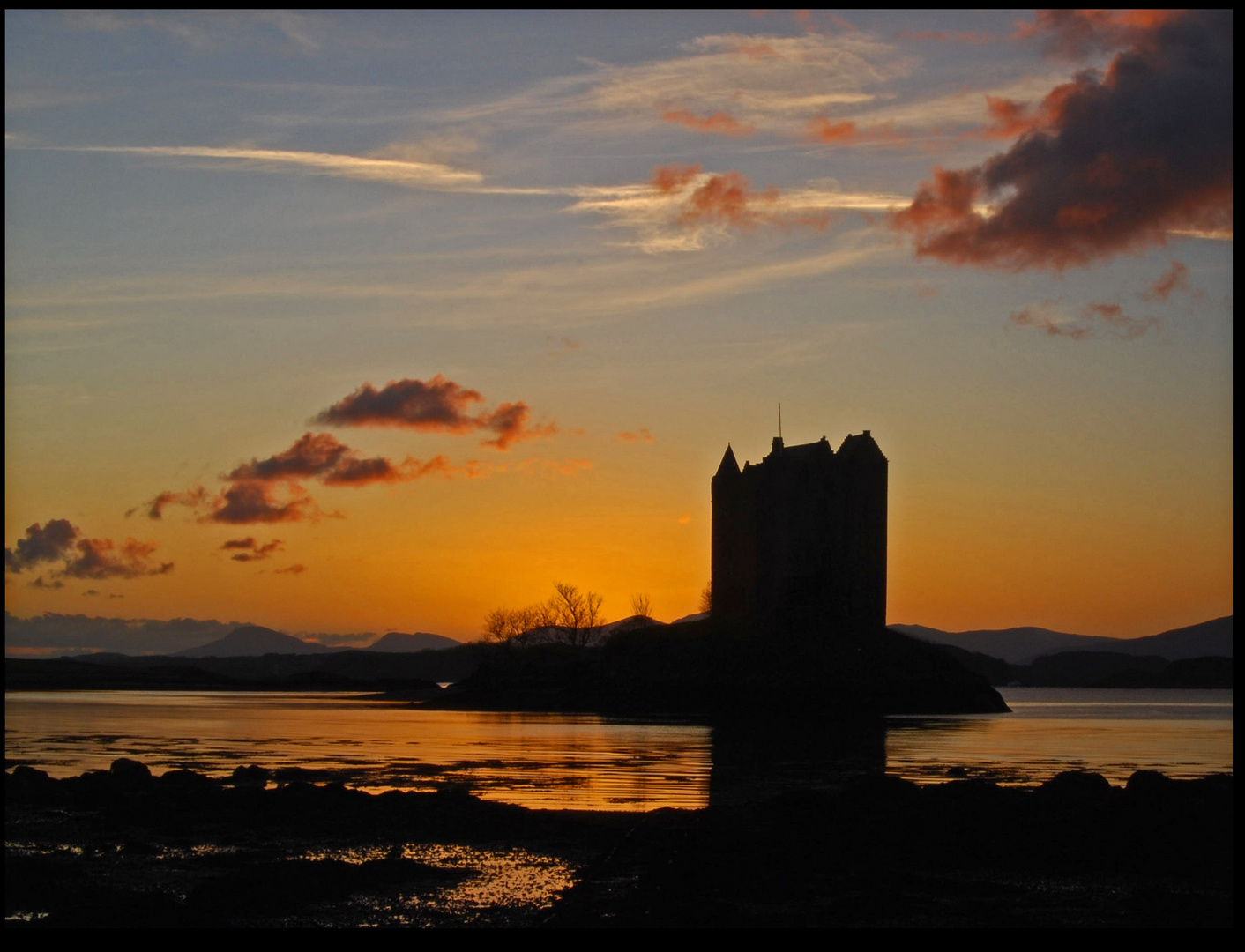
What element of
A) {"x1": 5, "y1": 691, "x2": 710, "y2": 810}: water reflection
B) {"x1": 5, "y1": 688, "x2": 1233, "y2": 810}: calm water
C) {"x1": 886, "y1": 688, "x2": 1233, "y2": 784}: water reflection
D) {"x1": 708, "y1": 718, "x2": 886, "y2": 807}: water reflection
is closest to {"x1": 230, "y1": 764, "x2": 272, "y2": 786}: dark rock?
{"x1": 5, "y1": 691, "x2": 710, "y2": 810}: water reflection

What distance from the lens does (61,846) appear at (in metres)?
23.6

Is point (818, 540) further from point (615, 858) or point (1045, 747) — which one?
point (615, 858)

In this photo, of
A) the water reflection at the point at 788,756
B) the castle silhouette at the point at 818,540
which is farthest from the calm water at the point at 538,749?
the castle silhouette at the point at 818,540

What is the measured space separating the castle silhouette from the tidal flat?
69610mm

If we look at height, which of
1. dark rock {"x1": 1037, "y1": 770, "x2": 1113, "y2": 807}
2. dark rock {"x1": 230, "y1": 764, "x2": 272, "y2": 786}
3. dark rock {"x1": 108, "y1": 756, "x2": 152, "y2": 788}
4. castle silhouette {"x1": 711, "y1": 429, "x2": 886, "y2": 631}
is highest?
castle silhouette {"x1": 711, "y1": 429, "x2": 886, "y2": 631}

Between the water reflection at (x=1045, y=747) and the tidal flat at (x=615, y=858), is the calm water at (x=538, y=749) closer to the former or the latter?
the water reflection at (x=1045, y=747)

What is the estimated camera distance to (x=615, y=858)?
74.6ft

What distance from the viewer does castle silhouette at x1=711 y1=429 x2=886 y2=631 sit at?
327ft

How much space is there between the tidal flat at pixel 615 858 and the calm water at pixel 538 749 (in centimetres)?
596

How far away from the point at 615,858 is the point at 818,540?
3141 inches

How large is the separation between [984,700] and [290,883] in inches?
3568

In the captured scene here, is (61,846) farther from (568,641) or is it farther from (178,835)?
(568,641)

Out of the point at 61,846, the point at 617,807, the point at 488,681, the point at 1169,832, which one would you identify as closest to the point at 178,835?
the point at 61,846

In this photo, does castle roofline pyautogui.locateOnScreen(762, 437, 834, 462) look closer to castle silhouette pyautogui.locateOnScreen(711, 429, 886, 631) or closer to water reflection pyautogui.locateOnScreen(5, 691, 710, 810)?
castle silhouette pyautogui.locateOnScreen(711, 429, 886, 631)
